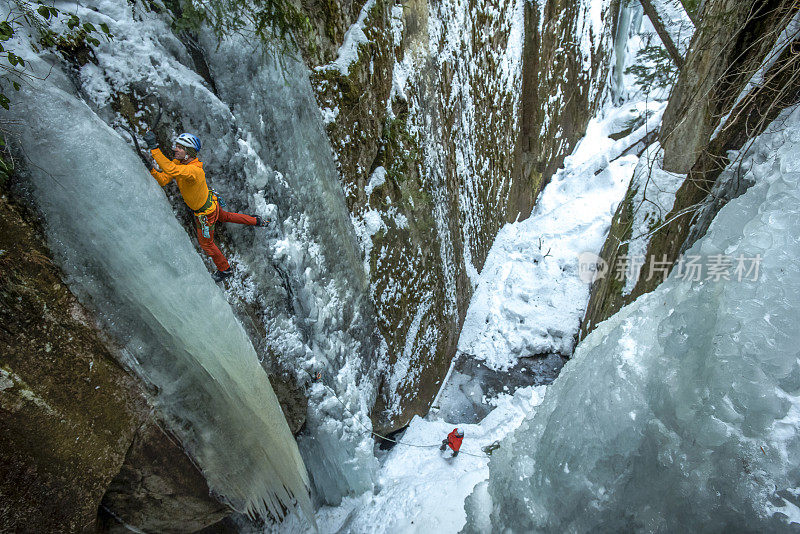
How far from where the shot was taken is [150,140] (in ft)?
6.22

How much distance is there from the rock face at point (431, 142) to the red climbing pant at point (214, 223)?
92 centimetres

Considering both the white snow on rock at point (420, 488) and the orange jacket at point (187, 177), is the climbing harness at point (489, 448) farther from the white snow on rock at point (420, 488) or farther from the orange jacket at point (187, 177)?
the orange jacket at point (187, 177)

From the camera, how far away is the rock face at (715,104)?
233cm

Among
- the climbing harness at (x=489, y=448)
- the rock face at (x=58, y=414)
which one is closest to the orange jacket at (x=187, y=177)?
the rock face at (x=58, y=414)

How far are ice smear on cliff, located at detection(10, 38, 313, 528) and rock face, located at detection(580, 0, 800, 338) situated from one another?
290cm

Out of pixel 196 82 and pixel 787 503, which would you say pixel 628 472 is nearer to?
pixel 787 503

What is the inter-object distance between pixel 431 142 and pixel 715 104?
231 cm

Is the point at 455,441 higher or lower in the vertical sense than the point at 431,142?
lower

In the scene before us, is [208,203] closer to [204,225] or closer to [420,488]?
[204,225]

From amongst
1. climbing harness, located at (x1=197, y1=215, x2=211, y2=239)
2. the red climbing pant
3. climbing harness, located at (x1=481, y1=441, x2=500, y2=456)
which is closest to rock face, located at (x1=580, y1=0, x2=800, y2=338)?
climbing harness, located at (x1=481, y1=441, x2=500, y2=456)

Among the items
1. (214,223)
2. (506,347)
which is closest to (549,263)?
(506,347)

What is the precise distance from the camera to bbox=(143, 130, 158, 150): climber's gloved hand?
6.17ft

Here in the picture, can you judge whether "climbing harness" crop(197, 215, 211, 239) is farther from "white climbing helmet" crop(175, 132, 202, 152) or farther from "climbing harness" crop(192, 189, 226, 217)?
"white climbing helmet" crop(175, 132, 202, 152)

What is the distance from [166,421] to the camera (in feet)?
7.00
